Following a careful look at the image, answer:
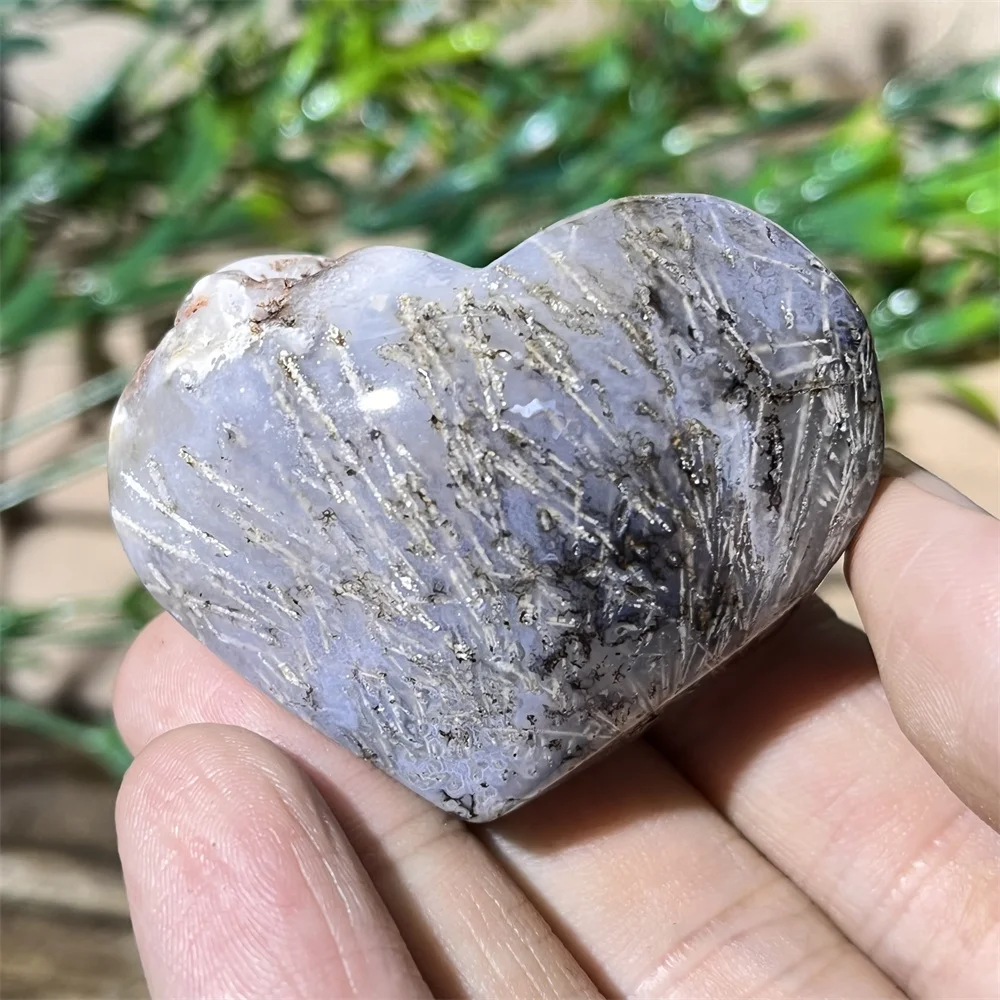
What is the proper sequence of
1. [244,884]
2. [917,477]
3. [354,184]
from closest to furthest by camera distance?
1. [244,884]
2. [917,477]
3. [354,184]

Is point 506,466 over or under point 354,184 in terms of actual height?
over

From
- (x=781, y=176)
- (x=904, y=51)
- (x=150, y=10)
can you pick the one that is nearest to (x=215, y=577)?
(x=781, y=176)

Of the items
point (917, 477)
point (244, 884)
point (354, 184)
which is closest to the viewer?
point (244, 884)

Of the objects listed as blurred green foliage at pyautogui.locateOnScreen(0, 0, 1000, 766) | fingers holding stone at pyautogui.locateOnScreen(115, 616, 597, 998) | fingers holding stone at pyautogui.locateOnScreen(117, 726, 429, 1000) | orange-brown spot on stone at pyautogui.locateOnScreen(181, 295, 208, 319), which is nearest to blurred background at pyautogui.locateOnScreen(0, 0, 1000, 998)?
blurred green foliage at pyautogui.locateOnScreen(0, 0, 1000, 766)

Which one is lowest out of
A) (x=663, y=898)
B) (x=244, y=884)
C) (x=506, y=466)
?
(x=663, y=898)

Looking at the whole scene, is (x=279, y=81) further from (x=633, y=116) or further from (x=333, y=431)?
(x=333, y=431)

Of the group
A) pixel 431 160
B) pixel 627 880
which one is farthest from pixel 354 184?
pixel 627 880

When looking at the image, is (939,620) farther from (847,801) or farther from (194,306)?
(194,306)
